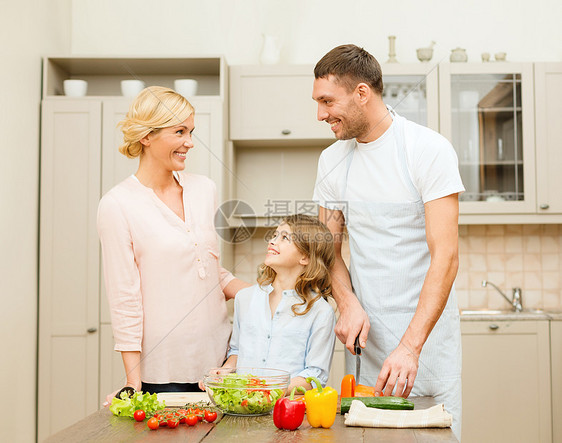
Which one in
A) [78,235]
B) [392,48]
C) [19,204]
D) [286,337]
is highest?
[392,48]

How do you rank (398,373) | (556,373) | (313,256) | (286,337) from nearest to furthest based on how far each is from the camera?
(398,373) < (286,337) < (313,256) < (556,373)

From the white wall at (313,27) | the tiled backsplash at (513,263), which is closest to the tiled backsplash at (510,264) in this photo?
the tiled backsplash at (513,263)

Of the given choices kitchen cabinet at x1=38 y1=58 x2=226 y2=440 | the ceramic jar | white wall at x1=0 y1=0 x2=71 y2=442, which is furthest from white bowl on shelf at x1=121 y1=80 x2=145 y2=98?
the ceramic jar

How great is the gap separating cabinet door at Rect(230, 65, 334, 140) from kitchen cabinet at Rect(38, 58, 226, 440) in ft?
0.51

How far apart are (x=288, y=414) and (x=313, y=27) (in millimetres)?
2922

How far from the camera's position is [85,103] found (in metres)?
3.25

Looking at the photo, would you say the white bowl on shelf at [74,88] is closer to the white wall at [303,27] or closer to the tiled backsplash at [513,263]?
the white wall at [303,27]

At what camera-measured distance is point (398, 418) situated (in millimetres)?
1288

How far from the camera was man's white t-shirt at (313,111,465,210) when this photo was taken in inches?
64.7

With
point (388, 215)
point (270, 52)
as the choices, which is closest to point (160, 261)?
point (388, 215)

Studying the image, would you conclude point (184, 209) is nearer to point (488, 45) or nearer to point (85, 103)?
point (85, 103)

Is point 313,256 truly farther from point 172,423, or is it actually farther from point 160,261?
point 172,423

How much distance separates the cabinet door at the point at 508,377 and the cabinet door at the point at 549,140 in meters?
0.68

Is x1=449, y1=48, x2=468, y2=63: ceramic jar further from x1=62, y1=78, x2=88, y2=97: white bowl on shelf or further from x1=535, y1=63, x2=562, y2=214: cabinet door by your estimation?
x1=62, y1=78, x2=88, y2=97: white bowl on shelf
